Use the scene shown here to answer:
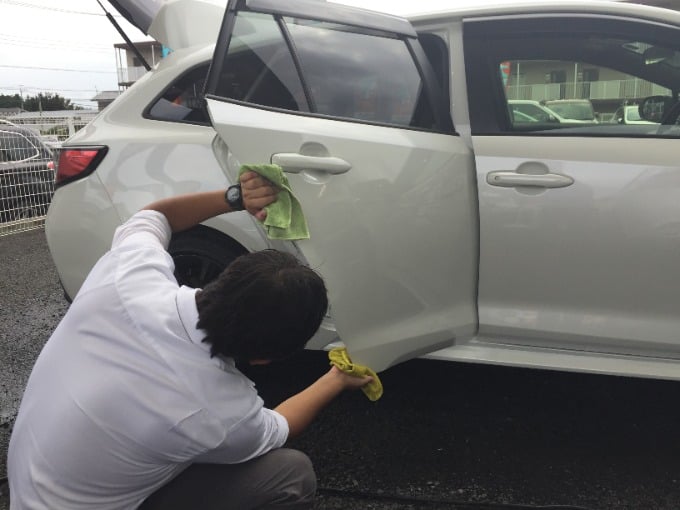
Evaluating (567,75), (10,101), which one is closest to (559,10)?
(567,75)

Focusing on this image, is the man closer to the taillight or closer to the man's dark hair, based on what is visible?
the man's dark hair

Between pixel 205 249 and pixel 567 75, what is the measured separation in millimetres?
1464

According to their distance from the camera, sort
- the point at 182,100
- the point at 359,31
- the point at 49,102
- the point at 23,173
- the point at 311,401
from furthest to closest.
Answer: the point at 49,102 < the point at 23,173 < the point at 182,100 < the point at 359,31 < the point at 311,401

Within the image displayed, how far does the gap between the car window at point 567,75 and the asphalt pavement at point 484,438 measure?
1.13 meters

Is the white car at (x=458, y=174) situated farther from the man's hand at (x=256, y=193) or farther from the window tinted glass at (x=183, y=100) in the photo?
the man's hand at (x=256, y=193)

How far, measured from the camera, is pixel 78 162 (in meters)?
2.37

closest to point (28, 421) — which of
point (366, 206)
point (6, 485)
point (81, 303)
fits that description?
point (81, 303)

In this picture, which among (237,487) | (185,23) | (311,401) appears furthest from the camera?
(185,23)

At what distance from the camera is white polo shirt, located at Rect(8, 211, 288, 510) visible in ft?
3.91

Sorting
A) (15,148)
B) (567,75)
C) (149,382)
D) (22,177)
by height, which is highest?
(567,75)

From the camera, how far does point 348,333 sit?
80.0 inches

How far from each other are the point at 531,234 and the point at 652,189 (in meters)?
0.40

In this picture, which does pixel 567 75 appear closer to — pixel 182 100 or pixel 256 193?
pixel 256 193

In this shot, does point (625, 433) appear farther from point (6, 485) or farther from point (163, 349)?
point (6, 485)
